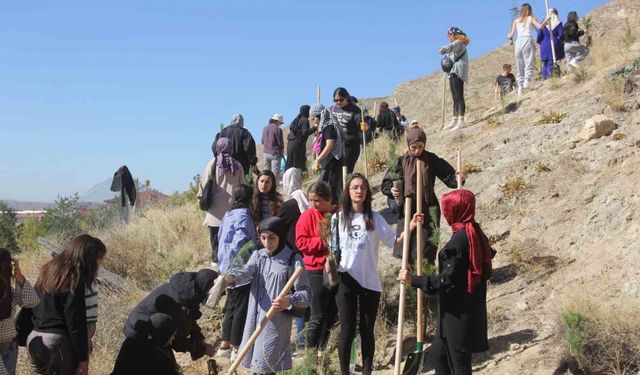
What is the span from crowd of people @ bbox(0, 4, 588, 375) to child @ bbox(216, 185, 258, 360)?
11 millimetres

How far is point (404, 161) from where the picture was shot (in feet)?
21.6

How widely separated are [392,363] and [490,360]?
87 centimetres

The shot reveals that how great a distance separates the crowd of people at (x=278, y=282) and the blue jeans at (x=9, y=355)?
0.04 ft

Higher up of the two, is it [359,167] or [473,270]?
[359,167]

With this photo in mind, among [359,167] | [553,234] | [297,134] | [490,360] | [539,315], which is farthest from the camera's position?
[359,167]

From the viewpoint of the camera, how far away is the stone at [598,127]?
30.6 ft

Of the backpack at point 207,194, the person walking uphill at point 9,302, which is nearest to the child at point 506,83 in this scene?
the backpack at point 207,194

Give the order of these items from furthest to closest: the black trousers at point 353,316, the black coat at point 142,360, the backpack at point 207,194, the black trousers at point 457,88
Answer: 1. the black trousers at point 457,88
2. the backpack at point 207,194
3. the black trousers at point 353,316
4. the black coat at point 142,360

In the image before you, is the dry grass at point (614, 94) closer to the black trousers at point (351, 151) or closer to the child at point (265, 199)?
the black trousers at point (351, 151)

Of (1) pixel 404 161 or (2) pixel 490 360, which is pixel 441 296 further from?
(1) pixel 404 161

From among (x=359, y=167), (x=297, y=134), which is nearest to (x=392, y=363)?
(x=297, y=134)

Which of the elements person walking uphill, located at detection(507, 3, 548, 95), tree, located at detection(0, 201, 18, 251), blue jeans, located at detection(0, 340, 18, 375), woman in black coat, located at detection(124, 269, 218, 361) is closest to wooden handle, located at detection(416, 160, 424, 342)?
woman in black coat, located at detection(124, 269, 218, 361)

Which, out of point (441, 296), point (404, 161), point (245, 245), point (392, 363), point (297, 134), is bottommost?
point (392, 363)

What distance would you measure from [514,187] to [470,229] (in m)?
4.59
